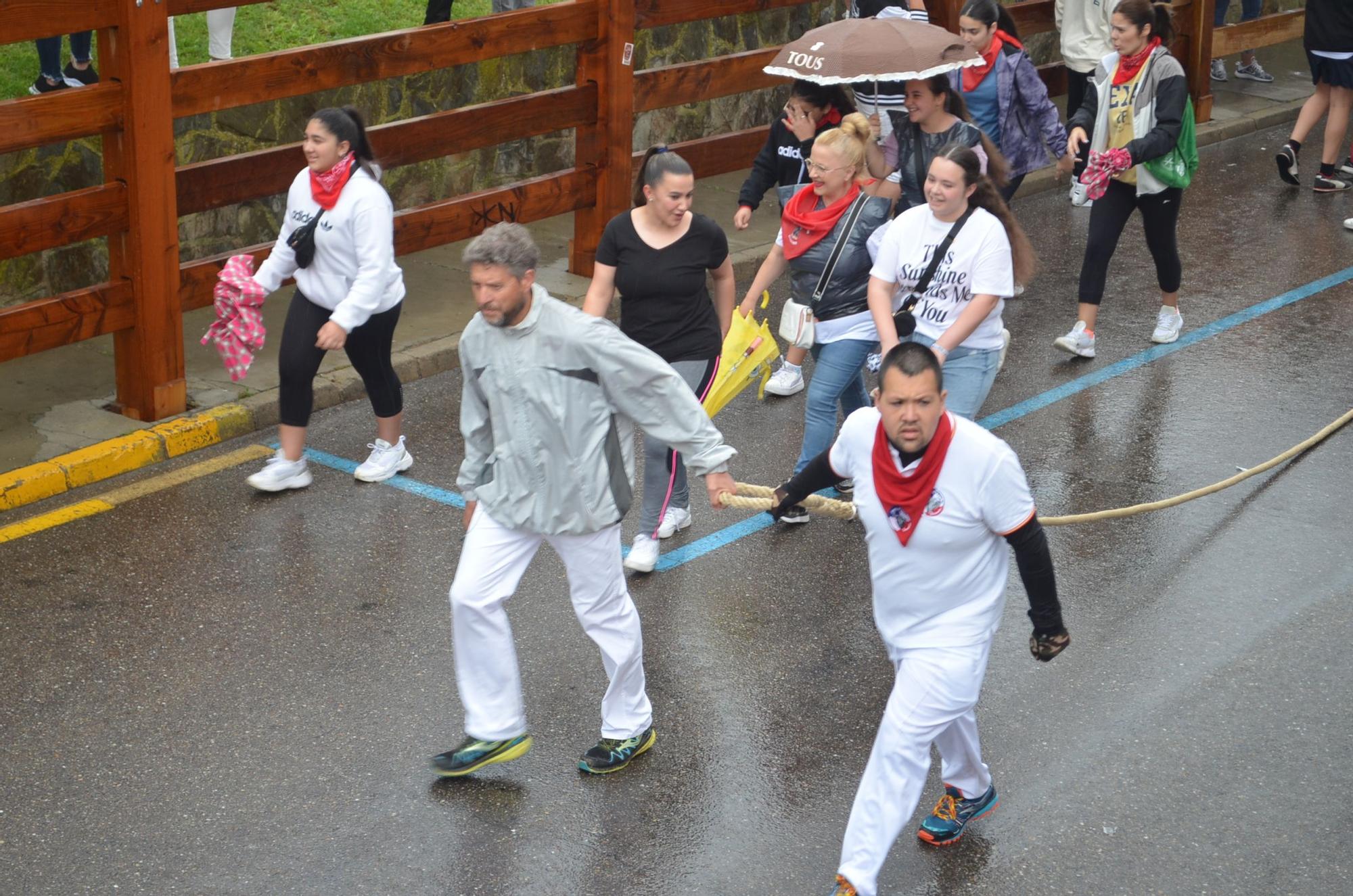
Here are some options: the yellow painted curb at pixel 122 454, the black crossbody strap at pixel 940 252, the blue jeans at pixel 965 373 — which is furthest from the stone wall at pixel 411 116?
the blue jeans at pixel 965 373

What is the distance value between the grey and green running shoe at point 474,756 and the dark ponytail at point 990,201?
2.85 m

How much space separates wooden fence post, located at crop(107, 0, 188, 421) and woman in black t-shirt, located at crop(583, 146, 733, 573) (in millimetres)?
2526

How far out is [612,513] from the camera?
16.7ft

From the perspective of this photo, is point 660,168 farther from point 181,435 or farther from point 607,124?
point 607,124

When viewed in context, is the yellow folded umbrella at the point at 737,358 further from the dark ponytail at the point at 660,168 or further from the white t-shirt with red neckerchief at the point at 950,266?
the dark ponytail at the point at 660,168

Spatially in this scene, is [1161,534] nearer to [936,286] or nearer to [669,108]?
[936,286]

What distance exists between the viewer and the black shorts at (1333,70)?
12.7m

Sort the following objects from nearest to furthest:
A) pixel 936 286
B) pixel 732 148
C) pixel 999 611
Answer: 1. pixel 999 611
2. pixel 936 286
3. pixel 732 148

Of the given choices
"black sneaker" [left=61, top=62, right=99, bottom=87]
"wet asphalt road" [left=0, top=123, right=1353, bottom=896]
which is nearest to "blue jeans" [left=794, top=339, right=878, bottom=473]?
"wet asphalt road" [left=0, top=123, right=1353, bottom=896]

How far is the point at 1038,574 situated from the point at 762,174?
4435 mm

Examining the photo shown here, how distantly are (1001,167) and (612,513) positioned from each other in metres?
2.88

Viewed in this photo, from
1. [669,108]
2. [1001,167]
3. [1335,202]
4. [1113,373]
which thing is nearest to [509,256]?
[1001,167]

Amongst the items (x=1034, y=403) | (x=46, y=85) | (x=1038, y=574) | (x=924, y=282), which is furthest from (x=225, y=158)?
(x=1038, y=574)

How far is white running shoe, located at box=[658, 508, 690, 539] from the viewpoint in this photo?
7.11 metres
